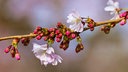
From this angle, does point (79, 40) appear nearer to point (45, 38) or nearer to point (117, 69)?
point (45, 38)

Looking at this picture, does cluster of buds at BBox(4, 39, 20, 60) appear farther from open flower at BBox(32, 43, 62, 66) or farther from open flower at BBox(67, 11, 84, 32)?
open flower at BBox(67, 11, 84, 32)

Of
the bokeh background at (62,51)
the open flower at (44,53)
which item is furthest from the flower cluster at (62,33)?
the bokeh background at (62,51)

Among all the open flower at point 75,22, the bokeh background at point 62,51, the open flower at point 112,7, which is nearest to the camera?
the open flower at point 75,22

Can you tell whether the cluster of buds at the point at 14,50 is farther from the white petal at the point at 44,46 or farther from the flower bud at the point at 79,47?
the flower bud at the point at 79,47

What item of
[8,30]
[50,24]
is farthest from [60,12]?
[8,30]

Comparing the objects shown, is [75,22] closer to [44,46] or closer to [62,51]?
[44,46]

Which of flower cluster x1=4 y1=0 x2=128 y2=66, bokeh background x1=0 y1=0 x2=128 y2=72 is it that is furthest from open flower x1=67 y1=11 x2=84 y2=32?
bokeh background x1=0 y1=0 x2=128 y2=72

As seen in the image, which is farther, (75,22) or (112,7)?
(112,7)

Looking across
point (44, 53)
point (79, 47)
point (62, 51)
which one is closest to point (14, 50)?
point (44, 53)

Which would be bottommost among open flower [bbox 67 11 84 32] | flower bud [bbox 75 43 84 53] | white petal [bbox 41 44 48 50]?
flower bud [bbox 75 43 84 53]
